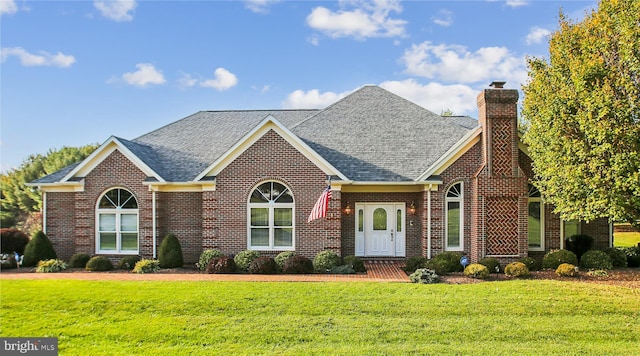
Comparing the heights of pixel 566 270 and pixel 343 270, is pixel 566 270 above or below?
above

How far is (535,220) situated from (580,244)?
248cm

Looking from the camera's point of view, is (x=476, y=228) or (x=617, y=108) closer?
(x=617, y=108)

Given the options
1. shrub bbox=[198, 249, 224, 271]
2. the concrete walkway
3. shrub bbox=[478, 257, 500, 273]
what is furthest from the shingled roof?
shrub bbox=[478, 257, 500, 273]

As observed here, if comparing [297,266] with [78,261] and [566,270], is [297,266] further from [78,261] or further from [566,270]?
[566,270]

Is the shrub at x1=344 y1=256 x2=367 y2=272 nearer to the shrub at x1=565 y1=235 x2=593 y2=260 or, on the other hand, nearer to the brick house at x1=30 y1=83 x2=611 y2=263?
the brick house at x1=30 y1=83 x2=611 y2=263

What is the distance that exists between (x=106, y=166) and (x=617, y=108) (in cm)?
1854

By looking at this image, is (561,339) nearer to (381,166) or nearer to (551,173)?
(551,173)

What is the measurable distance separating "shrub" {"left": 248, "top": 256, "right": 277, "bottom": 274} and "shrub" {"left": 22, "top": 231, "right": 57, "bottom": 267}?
28.2 ft

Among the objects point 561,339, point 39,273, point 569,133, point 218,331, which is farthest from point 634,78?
point 39,273

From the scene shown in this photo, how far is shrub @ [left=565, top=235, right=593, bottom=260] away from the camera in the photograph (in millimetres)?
19000

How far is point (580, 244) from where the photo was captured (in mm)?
19062

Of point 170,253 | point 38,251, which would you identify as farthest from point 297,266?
point 38,251

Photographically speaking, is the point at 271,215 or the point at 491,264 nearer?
the point at 491,264

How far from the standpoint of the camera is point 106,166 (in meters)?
18.6
